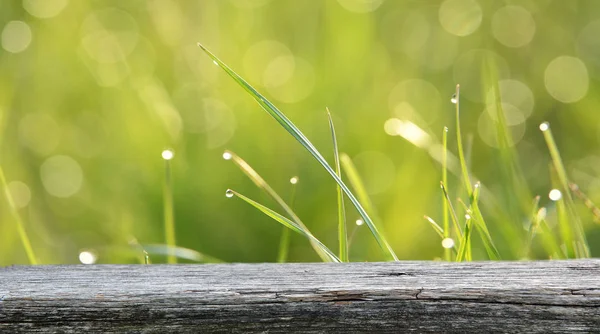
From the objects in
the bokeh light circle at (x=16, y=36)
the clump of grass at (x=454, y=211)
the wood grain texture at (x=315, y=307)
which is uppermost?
the bokeh light circle at (x=16, y=36)

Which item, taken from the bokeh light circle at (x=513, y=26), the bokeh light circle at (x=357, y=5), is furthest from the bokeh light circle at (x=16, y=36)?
the bokeh light circle at (x=513, y=26)

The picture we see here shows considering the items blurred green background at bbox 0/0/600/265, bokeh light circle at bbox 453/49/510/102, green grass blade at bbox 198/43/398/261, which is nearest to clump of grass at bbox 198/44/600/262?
green grass blade at bbox 198/43/398/261

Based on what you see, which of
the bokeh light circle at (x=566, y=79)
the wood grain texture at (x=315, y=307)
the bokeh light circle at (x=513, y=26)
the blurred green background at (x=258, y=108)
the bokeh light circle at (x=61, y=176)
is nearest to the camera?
the wood grain texture at (x=315, y=307)

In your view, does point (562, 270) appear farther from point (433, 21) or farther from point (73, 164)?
point (433, 21)

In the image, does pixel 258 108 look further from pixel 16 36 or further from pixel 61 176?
pixel 16 36

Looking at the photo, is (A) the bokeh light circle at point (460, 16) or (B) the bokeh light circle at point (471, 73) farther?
(A) the bokeh light circle at point (460, 16)

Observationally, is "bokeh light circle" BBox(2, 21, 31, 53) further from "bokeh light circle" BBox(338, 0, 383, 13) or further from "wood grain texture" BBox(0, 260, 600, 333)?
"wood grain texture" BBox(0, 260, 600, 333)

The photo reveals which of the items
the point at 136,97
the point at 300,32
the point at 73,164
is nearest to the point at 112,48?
the point at 136,97

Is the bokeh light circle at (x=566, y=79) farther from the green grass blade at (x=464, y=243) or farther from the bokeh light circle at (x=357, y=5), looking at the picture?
the green grass blade at (x=464, y=243)

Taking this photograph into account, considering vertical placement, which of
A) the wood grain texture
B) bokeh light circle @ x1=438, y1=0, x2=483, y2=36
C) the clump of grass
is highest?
bokeh light circle @ x1=438, y1=0, x2=483, y2=36
